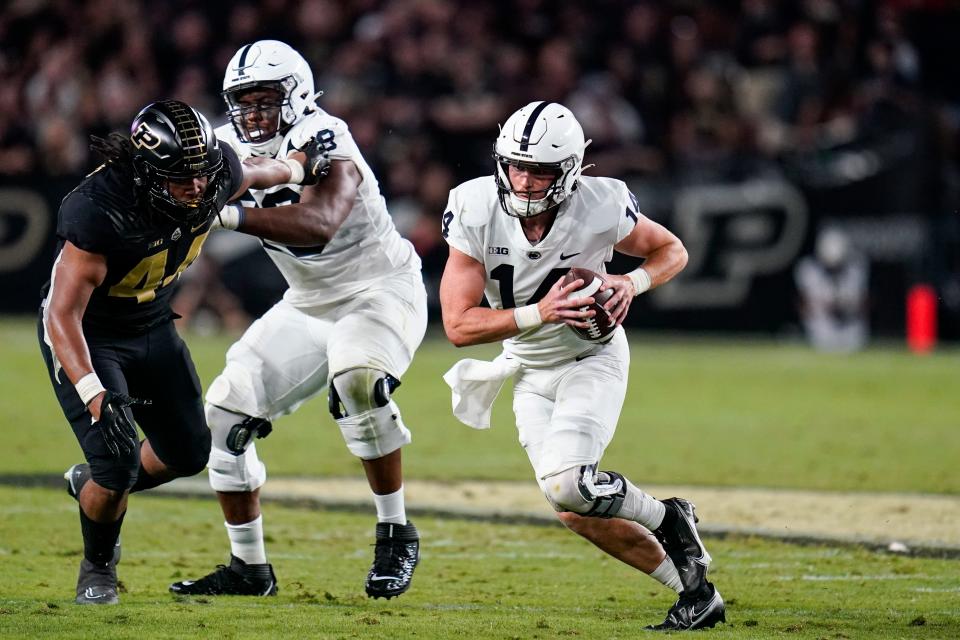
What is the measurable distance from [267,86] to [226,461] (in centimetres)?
161

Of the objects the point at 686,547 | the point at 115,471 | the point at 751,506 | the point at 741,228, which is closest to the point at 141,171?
the point at 115,471

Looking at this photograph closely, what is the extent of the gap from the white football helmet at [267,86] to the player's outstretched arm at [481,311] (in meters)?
1.30

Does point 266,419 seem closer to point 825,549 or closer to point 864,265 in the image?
point 825,549

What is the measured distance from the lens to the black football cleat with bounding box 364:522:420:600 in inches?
235

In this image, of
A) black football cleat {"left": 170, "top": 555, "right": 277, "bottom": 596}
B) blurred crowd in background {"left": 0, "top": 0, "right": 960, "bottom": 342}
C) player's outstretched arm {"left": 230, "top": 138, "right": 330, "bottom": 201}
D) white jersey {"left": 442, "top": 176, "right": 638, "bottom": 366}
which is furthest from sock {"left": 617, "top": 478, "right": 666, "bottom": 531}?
blurred crowd in background {"left": 0, "top": 0, "right": 960, "bottom": 342}

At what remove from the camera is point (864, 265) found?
15.3 m

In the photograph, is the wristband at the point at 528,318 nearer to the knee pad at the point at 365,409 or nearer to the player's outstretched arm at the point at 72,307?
the knee pad at the point at 365,409

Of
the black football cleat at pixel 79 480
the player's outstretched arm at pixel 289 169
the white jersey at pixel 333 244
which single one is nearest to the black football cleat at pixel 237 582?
the black football cleat at pixel 79 480

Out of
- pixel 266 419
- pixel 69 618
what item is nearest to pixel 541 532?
pixel 266 419

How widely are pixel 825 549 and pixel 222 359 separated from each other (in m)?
7.97

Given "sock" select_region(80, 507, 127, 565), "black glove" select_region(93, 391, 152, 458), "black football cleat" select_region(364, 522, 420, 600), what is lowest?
"black football cleat" select_region(364, 522, 420, 600)

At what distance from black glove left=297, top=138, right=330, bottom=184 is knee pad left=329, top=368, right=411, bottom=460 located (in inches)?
31.5

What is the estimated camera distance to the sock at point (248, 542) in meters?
6.18

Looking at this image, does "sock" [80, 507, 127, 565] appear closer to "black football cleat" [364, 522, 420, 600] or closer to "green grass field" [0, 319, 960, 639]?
"green grass field" [0, 319, 960, 639]
